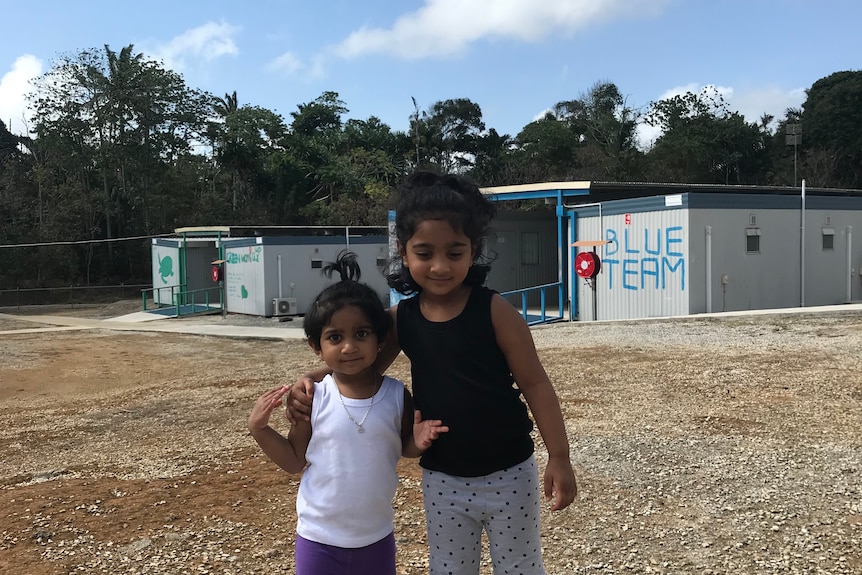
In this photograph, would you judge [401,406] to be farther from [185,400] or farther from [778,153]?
[778,153]

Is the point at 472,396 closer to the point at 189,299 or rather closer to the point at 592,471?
the point at 592,471

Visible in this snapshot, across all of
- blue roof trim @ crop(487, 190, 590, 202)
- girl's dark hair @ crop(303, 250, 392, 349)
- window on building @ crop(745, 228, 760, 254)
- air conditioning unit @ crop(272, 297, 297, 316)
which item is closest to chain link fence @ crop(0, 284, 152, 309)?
air conditioning unit @ crop(272, 297, 297, 316)

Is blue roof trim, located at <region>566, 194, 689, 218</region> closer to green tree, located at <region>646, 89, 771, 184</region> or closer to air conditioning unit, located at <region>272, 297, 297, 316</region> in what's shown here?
air conditioning unit, located at <region>272, 297, 297, 316</region>

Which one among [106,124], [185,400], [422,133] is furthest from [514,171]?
[185,400]

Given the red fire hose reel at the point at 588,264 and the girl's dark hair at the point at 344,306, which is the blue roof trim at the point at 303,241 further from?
the girl's dark hair at the point at 344,306

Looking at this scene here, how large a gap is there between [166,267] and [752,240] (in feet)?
66.5

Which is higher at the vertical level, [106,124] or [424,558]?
[106,124]

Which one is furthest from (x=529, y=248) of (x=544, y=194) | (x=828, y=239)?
(x=828, y=239)

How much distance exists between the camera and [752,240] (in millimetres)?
13414

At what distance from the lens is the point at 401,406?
82.4 inches

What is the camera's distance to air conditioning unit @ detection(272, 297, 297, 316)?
61.7 ft

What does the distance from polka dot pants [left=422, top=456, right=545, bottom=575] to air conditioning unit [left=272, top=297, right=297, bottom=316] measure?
677 inches

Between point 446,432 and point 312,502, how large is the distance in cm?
44

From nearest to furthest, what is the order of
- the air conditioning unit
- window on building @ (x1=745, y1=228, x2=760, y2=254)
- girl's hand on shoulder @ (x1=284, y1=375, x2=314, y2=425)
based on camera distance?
girl's hand on shoulder @ (x1=284, y1=375, x2=314, y2=425) < window on building @ (x1=745, y1=228, x2=760, y2=254) < the air conditioning unit
